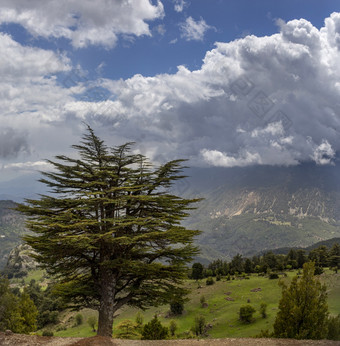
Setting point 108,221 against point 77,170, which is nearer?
point 108,221

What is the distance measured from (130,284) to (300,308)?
36.4ft

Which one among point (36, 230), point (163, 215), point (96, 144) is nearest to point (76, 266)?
point (36, 230)

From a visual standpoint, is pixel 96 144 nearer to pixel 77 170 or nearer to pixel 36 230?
pixel 77 170

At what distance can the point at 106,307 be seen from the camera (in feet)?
56.6

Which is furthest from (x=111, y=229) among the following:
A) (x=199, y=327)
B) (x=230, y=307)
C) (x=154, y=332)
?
(x=230, y=307)

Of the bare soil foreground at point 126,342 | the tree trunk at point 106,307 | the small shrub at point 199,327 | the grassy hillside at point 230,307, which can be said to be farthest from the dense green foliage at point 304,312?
the small shrub at point 199,327

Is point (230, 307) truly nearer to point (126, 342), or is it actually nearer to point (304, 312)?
point (304, 312)

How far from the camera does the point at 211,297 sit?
178ft

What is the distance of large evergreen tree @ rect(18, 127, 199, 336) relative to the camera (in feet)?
53.2

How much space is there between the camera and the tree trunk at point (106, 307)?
16969 mm

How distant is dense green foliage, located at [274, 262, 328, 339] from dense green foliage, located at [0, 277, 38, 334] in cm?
2640

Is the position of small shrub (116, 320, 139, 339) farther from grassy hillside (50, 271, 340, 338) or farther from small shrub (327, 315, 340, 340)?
small shrub (327, 315, 340, 340)

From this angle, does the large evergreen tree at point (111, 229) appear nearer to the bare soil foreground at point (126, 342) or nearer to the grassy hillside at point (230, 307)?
the bare soil foreground at point (126, 342)

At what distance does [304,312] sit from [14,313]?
92.9ft
